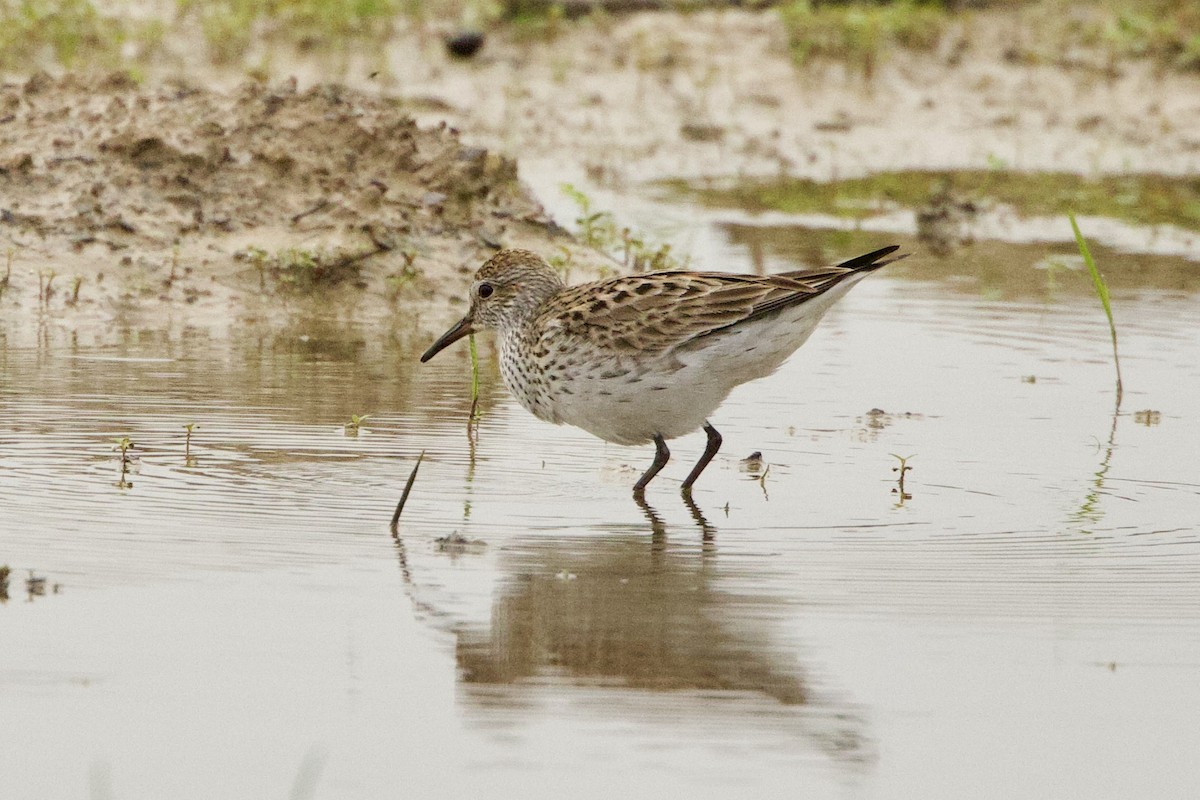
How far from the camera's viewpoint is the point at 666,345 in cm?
699

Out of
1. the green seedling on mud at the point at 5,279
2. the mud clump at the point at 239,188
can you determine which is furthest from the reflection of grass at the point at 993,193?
the green seedling on mud at the point at 5,279

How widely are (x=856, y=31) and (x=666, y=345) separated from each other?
1129cm

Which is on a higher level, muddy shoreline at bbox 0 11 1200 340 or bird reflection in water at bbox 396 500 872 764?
muddy shoreline at bbox 0 11 1200 340

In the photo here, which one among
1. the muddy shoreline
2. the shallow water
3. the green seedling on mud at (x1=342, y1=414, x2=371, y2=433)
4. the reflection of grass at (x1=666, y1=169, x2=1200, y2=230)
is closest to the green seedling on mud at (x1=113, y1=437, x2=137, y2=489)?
the shallow water

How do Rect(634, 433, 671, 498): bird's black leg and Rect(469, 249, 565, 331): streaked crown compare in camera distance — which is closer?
Rect(634, 433, 671, 498): bird's black leg

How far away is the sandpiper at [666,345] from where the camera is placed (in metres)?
6.97

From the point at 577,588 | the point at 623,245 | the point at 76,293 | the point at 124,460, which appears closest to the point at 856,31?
the point at 623,245

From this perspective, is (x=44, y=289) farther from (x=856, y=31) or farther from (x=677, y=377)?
(x=856, y=31)

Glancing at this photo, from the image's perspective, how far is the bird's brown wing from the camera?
273 inches

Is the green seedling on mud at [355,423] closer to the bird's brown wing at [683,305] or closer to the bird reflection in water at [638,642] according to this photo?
the bird's brown wing at [683,305]

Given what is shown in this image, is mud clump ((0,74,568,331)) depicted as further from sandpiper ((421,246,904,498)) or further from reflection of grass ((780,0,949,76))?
reflection of grass ((780,0,949,76))

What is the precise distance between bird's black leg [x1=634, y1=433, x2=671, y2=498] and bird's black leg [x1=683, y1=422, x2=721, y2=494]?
0.11 meters

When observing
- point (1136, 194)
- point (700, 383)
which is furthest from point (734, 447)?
point (1136, 194)

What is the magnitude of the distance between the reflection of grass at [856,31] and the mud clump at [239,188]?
6770 mm
